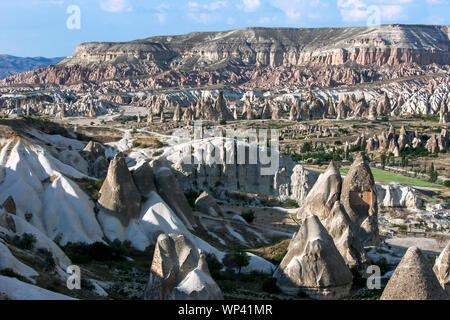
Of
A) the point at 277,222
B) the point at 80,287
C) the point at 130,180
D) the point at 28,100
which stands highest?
the point at 28,100

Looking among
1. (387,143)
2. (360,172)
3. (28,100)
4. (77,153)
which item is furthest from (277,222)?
(28,100)

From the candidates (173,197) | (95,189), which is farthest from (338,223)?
(95,189)

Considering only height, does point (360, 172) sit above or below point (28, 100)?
below

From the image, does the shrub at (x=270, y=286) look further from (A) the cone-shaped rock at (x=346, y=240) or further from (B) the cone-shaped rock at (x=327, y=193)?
(B) the cone-shaped rock at (x=327, y=193)

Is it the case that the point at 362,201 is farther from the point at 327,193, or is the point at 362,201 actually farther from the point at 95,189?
the point at 95,189

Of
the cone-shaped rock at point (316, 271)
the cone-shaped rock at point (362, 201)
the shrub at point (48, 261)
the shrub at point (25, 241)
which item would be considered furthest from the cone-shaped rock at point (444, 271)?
the shrub at point (25, 241)

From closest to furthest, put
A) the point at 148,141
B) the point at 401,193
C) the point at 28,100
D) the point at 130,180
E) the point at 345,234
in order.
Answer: the point at 345,234 → the point at 130,180 → the point at 401,193 → the point at 148,141 → the point at 28,100

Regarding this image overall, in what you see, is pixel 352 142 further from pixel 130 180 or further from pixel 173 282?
pixel 173 282
